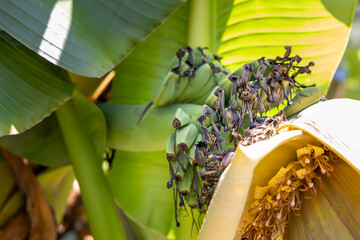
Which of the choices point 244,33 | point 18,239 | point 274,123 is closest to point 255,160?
point 274,123

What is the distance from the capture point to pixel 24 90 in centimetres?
Result: 84

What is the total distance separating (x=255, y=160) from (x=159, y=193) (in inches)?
23.1

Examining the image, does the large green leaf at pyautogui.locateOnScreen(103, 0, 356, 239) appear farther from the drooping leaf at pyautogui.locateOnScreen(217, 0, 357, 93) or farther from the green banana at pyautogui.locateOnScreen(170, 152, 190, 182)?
the green banana at pyautogui.locateOnScreen(170, 152, 190, 182)

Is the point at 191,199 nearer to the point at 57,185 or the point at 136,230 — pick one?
the point at 136,230

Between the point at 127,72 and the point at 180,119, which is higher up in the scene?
the point at 180,119

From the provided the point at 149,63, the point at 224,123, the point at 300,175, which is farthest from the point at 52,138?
the point at 300,175

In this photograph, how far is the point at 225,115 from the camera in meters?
0.72

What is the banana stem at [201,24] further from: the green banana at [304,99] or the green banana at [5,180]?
the green banana at [5,180]

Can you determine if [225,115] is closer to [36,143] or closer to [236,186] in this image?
[236,186]

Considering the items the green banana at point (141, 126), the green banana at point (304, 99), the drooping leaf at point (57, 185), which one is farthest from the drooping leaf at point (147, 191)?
the green banana at point (304, 99)

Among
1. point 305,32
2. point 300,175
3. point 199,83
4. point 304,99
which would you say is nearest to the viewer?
point 300,175

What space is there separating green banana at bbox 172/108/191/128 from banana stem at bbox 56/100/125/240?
297 millimetres

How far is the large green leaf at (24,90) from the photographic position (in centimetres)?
79

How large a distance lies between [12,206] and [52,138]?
24 centimetres
